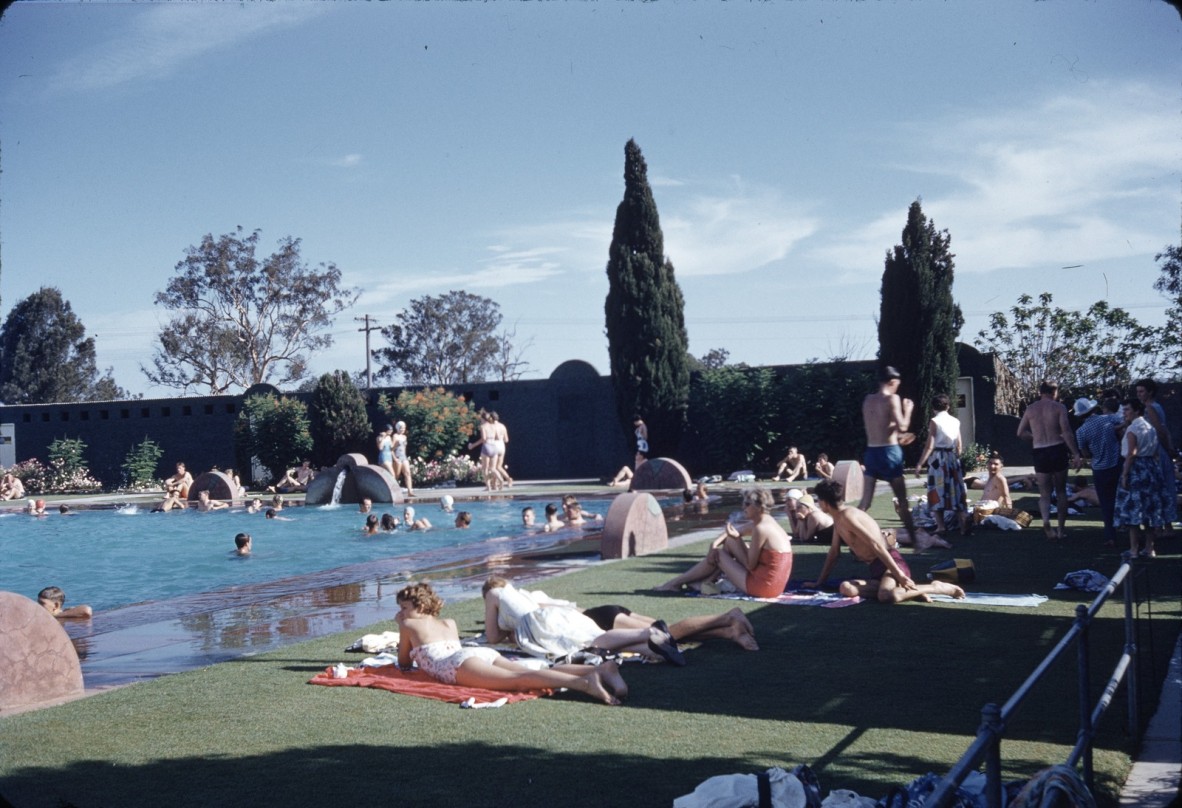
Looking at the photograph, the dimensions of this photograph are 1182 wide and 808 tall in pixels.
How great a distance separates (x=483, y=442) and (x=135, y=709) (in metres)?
20.8

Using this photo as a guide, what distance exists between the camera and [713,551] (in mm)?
9727

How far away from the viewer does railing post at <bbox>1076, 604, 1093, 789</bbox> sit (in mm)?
4183

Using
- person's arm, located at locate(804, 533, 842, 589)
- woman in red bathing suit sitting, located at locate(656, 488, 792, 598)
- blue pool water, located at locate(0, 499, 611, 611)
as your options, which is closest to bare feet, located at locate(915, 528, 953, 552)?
person's arm, located at locate(804, 533, 842, 589)

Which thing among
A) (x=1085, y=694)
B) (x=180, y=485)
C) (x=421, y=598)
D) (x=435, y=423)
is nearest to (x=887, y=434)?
(x=421, y=598)

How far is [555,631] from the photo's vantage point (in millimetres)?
7273

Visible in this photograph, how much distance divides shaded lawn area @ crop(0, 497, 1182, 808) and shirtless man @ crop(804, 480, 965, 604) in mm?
619

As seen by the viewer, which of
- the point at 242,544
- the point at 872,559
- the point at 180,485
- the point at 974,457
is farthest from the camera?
the point at 180,485

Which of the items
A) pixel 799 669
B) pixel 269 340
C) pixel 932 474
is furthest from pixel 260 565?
pixel 269 340

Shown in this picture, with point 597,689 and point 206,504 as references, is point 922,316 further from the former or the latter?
point 597,689

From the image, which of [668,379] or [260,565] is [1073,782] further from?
[668,379]

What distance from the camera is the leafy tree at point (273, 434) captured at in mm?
31922

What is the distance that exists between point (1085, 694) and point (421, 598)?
4.21 meters

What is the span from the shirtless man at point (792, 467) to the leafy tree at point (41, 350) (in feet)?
165

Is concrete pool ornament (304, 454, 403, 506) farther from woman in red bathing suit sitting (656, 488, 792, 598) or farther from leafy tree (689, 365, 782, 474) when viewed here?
woman in red bathing suit sitting (656, 488, 792, 598)
